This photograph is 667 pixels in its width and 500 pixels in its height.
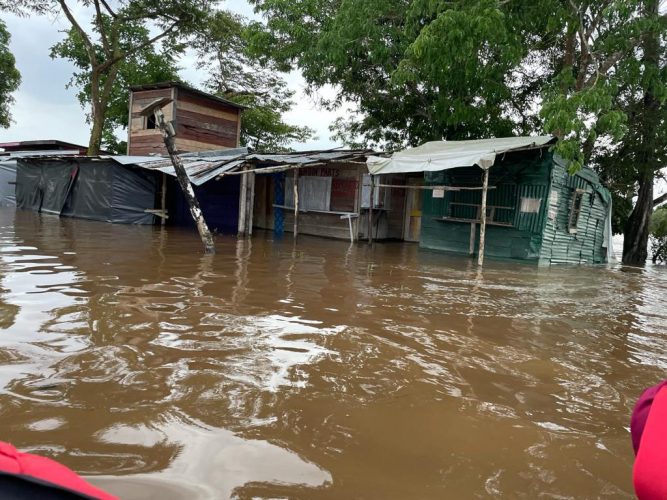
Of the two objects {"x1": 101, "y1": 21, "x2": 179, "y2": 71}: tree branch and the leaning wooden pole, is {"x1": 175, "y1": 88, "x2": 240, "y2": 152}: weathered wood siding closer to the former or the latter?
{"x1": 101, "y1": 21, "x2": 179, "y2": 71}: tree branch

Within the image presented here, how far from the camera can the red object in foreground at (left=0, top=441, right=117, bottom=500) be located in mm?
595

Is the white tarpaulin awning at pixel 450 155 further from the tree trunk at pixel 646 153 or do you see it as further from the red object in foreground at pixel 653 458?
the red object in foreground at pixel 653 458

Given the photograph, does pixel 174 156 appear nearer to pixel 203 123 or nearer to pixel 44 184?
pixel 203 123

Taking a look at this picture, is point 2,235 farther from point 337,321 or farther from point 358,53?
point 358,53

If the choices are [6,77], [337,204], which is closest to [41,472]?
[337,204]

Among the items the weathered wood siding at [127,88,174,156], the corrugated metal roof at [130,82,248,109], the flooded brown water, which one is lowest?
the flooded brown water

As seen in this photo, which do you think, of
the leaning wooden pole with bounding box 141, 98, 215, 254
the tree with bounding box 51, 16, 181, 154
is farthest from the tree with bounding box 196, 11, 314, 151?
the leaning wooden pole with bounding box 141, 98, 215, 254

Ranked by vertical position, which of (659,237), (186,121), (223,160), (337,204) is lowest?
(659,237)

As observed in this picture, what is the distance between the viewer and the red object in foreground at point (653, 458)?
91cm

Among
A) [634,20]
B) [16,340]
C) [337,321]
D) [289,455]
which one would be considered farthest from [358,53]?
[289,455]

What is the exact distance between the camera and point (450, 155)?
1072 centimetres

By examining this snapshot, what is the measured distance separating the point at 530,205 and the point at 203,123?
35.4 ft

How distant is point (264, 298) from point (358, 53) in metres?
10.8

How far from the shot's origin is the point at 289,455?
2275mm
